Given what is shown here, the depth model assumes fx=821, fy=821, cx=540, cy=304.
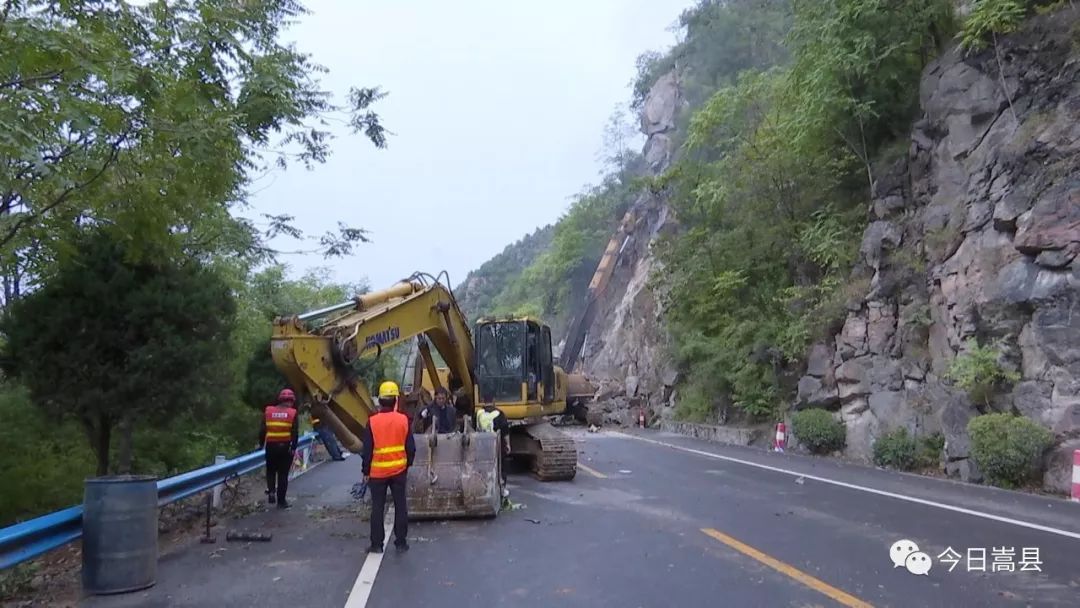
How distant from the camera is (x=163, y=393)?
10547 mm

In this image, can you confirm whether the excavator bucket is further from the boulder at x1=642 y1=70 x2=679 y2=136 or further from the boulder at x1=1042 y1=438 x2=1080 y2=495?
the boulder at x1=642 y1=70 x2=679 y2=136

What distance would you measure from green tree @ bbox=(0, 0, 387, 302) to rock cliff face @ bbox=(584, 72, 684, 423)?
2713cm

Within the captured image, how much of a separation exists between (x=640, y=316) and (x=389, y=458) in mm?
36825

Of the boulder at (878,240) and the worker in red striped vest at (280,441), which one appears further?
the boulder at (878,240)

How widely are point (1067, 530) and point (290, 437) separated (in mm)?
9690

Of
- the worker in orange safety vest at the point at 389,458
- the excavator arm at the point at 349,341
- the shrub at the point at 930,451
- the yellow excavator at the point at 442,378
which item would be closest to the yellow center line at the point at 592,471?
the yellow excavator at the point at 442,378

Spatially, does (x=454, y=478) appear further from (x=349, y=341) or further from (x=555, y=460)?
(x=555, y=460)

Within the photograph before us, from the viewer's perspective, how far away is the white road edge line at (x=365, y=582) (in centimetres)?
640

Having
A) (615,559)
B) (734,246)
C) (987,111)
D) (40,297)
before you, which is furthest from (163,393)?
(734,246)

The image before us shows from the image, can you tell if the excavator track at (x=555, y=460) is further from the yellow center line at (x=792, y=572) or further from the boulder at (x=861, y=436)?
the boulder at (x=861, y=436)

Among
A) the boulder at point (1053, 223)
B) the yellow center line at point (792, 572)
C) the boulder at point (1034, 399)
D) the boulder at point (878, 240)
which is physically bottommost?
the yellow center line at point (792, 572)

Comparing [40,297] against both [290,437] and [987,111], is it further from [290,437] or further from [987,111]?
[987,111]

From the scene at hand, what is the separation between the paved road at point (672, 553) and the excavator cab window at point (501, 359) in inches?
112

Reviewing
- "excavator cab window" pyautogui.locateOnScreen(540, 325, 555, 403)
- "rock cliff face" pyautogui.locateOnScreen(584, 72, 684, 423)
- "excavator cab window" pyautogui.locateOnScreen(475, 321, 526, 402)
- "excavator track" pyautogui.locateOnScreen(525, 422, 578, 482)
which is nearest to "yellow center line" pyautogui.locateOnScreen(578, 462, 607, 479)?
"excavator track" pyautogui.locateOnScreen(525, 422, 578, 482)
